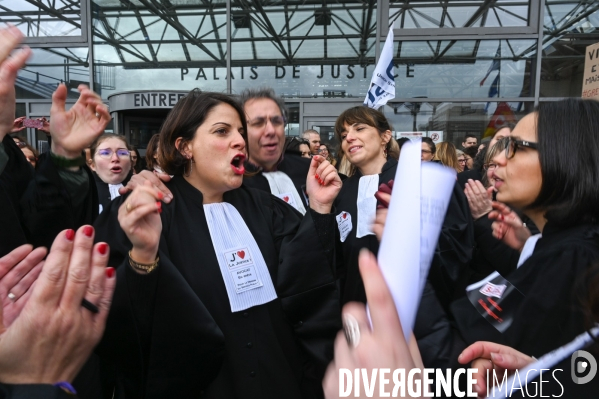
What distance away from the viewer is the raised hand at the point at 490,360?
40.8 inches

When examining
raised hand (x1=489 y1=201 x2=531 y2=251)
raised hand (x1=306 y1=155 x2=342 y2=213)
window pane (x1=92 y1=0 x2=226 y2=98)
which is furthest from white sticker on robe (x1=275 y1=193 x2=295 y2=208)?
window pane (x1=92 y1=0 x2=226 y2=98)

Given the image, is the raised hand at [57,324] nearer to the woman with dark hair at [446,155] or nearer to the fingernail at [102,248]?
the fingernail at [102,248]

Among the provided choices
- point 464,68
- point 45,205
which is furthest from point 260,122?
point 464,68

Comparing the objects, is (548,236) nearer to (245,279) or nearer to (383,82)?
Result: (245,279)

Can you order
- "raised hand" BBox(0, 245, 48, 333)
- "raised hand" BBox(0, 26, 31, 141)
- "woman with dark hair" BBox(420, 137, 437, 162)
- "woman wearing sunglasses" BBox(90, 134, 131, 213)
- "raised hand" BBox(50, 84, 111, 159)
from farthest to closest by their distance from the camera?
1. "woman with dark hair" BBox(420, 137, 437, 162)
2. "woman wearing sunglasses" BBox(90, 134, 131, 213)
3. "raised hand" BBox(50, 84, 111, 159)
4. "raised hand" BBox(0, 26, 31, 141)
5. "raised hand" BBox(0, 245, 48, 333)

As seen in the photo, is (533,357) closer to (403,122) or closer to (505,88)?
(403,122)

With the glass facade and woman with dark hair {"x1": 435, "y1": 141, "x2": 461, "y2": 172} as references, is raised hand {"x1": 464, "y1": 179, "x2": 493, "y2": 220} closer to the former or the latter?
woman with dark hair {"x1": 435, "y1": 141, "x2": 461, "y2": 172}

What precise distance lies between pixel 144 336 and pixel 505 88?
737cm

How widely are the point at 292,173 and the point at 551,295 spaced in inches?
84.1

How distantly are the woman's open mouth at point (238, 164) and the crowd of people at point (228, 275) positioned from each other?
1 centimetres

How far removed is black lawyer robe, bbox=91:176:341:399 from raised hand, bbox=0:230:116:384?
41cm

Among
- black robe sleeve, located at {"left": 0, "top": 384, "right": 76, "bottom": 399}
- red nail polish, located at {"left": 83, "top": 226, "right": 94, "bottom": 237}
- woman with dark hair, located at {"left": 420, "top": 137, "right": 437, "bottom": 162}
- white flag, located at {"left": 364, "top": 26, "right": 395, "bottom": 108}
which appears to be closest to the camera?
black robe sleeve, located at {"left": 0, "top": 384, "right": 76, "bottom": 399}

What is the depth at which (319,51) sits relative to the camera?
7.29 metres

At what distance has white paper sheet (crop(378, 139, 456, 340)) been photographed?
0.69 metres
